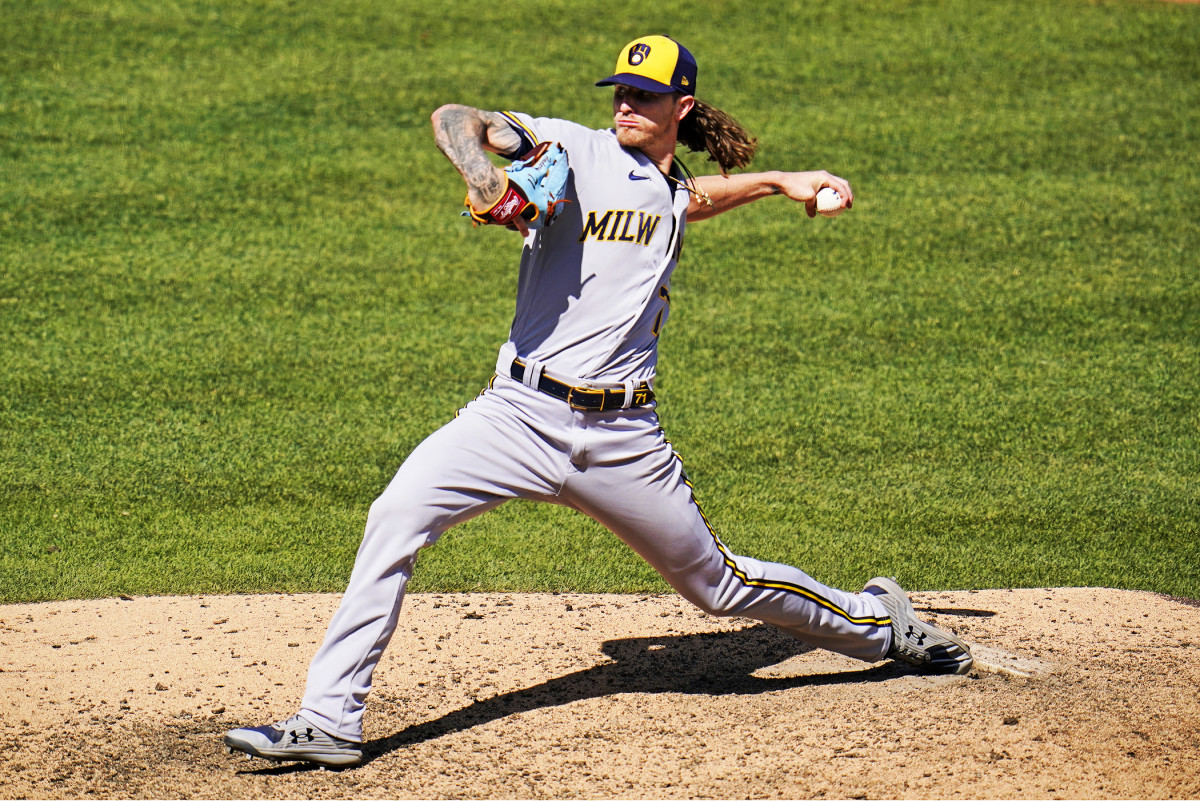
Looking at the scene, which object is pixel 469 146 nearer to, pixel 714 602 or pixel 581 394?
pixel 581 394

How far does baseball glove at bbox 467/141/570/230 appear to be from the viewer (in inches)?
130

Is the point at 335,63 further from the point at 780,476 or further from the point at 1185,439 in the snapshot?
the point at 1185,439

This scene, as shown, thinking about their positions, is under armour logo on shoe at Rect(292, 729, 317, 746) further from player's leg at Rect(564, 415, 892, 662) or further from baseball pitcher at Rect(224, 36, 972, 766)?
player's leg at Rect(564, 415, 892, 662)

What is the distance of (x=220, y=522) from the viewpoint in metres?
6.02

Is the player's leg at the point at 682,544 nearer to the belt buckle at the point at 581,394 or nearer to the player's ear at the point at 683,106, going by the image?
the belt buckle at the point at 581,394

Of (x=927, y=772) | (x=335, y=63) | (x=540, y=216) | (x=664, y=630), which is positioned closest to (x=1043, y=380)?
(x=664, y=630)

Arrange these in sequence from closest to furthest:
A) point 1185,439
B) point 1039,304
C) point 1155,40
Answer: point 1185,439, point 1039,304, point 1155,40

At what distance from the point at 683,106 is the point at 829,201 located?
541 mm

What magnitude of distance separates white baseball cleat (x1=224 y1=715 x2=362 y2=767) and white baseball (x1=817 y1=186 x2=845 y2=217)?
2135mm

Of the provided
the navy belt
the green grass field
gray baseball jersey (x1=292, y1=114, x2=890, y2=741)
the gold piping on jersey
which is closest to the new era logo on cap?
gray baseball jersey (x1=292, y1=114, x2=890, y2=741)

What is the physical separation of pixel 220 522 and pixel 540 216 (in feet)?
10.2

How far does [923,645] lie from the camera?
4410 mm

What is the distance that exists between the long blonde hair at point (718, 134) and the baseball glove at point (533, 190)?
72 centimetres

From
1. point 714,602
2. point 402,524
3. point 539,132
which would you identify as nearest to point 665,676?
point 714,602
